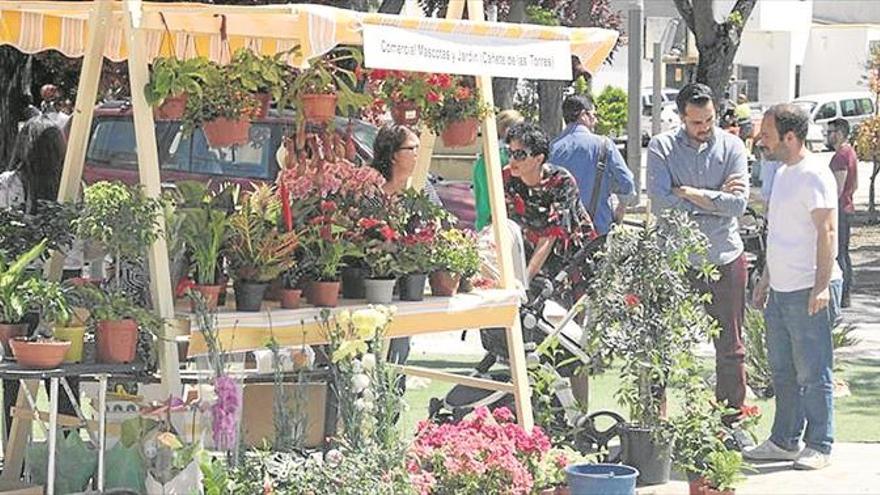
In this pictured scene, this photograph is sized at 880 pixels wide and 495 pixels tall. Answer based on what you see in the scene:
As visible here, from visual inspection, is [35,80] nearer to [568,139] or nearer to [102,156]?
[102,156]

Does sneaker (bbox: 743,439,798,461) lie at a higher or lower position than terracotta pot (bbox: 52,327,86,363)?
lower

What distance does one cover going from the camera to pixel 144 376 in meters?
6.27

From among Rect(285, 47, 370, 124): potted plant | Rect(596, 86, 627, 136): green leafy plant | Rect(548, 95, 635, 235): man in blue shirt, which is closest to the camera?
Rect(285, 47, 370, 124): potted plant

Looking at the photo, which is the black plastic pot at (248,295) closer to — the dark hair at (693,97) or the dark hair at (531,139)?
the dark hair at (531,139)

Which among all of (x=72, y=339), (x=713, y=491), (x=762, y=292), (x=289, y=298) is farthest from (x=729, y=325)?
(x=72, y=339)

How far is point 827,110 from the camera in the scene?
46250mm

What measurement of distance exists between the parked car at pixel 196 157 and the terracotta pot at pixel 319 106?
5145 millimetres

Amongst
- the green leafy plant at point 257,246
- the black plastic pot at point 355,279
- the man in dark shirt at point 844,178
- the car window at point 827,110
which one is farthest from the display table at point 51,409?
the car window at point 827,110

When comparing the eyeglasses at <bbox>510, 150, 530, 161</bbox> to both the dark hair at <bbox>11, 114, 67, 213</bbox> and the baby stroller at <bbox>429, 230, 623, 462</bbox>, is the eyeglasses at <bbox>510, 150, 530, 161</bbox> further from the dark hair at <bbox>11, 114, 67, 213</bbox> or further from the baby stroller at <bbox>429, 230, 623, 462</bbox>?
the dark hair at <bbox>11, 114, 67, 213</bbox>

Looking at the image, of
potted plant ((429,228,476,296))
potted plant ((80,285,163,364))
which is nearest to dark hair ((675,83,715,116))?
potted plant ((429,228,476,296))

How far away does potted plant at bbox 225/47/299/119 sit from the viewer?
6.73 m

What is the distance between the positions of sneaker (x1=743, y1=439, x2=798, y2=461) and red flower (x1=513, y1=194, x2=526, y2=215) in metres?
1.81

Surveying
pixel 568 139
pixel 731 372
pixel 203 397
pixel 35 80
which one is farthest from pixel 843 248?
pixel 203 397

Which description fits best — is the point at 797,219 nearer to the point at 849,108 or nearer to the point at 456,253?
the point at 456,253
